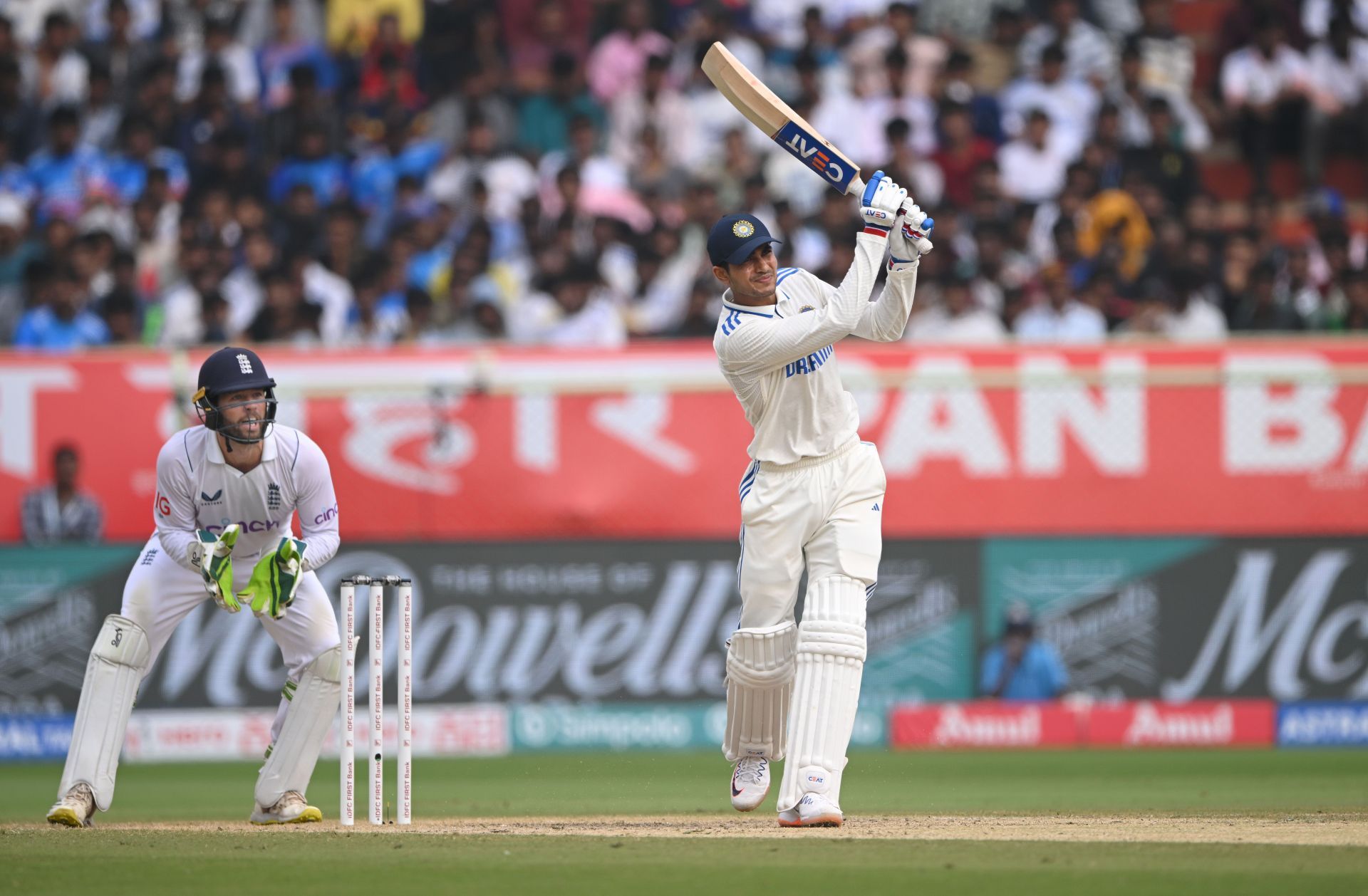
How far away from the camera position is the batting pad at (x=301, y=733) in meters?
7.64

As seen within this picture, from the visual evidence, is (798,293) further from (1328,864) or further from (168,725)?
(168,725)

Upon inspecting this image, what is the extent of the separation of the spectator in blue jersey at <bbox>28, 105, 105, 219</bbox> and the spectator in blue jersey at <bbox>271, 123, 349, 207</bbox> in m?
1.44

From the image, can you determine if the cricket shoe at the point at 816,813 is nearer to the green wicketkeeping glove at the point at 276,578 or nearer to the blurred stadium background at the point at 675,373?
the green wicketkeeping glove at the point at 276,578

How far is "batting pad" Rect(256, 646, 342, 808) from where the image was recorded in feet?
25.1

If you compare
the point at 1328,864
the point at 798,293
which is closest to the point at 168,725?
the point at 798,293

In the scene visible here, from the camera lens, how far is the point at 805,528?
7.32m

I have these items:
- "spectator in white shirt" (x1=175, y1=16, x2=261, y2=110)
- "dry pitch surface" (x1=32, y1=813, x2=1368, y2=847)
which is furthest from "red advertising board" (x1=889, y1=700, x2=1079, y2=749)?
"spectator in white shirt" (x1=175, y1=16, x2=261, y2=110)

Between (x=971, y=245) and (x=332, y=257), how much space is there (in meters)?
4.67

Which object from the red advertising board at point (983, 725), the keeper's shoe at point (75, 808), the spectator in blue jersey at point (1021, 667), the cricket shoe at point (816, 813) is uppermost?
the cricket shoe at point (816, 813)

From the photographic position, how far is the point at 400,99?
→ 14984 millimetres

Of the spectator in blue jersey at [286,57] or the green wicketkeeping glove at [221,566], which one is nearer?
the green wicketkeeping glove at [221,566]

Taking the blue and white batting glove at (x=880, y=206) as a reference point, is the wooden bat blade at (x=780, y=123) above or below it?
above

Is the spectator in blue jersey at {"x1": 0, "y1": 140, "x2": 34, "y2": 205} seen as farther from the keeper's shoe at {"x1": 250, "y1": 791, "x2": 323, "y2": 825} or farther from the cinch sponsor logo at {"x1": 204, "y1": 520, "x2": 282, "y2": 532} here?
the keeper's shoe at {"x1": 250, "y1": 791, "x2": 323, "y2": 825}

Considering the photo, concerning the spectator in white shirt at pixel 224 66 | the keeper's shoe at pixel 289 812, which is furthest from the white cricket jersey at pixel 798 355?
the spectator in white shirt at pixel 224 66
